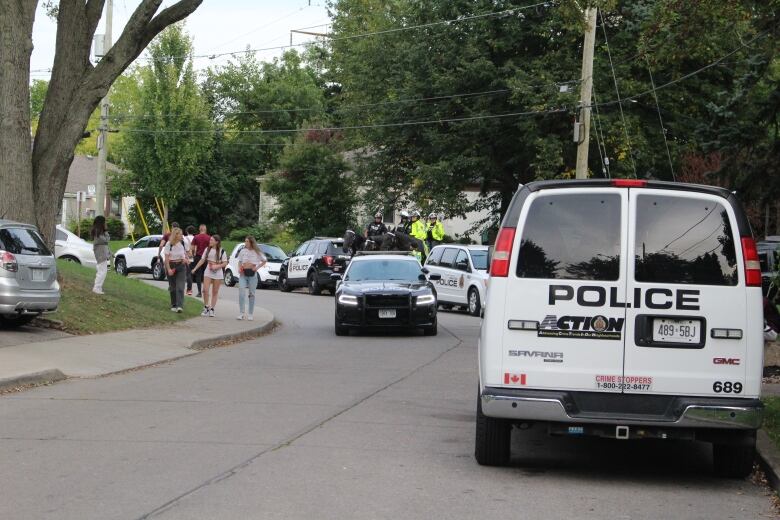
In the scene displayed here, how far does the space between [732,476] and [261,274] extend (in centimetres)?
3359

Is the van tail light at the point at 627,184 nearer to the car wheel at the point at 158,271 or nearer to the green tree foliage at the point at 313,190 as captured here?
the car wheel at the point at 158,271

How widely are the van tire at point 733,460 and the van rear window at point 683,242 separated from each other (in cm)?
143

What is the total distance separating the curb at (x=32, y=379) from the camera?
1318 centimetres

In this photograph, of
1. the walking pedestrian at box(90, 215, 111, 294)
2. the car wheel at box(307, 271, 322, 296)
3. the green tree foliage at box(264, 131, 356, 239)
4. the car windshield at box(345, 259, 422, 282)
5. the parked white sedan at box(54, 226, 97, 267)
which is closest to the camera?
the car windshield at box(345, 259, 422, 282)

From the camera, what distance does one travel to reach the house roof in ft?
277

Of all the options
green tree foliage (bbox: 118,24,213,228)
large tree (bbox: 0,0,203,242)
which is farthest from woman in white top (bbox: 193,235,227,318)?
green tree foliage (bbox: 118,24,213,228)

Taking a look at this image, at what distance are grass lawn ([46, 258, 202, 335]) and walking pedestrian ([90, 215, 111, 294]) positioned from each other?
244 millimetres

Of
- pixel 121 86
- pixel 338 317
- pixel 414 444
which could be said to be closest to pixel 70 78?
pixel 338 317

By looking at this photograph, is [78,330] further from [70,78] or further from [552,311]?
[552,311]

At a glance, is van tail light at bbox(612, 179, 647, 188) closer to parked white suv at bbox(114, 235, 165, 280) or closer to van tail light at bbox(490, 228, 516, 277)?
van tail light at bbox(490, 228, 516, 277)

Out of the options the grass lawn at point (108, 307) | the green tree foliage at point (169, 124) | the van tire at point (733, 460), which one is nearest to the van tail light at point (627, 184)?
the van tire at point (733, 460)

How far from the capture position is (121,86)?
3644 inches

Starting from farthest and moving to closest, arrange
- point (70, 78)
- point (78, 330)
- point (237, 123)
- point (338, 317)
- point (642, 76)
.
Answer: point (237, 123) < point (642, 76) < point (338, 317) < point (70, 78) < point (78, 330)

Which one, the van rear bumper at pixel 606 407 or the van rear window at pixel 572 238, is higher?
the van rear window at pixel 572 238
